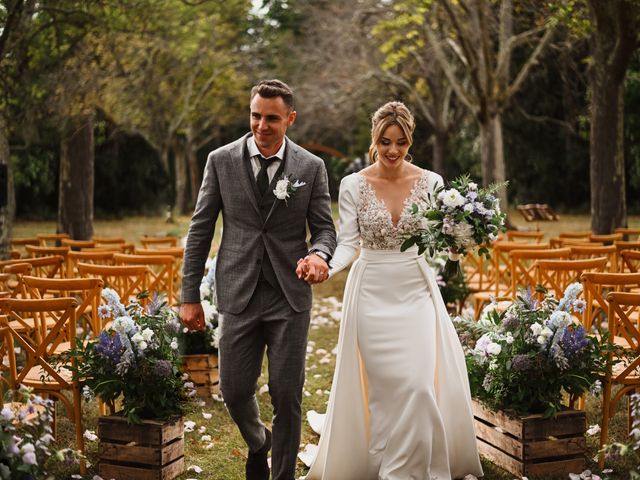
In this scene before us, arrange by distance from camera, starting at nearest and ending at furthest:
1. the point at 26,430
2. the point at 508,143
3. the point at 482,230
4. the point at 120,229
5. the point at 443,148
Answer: the point at 26,430 < the point at 482,230 < the point at 443,148 < the point at 120,229 < the point at 508,143

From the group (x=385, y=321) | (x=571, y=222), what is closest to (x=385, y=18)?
(x=571, y=222)

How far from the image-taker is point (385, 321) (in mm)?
5199

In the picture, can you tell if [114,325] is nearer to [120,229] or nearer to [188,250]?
[188,250]

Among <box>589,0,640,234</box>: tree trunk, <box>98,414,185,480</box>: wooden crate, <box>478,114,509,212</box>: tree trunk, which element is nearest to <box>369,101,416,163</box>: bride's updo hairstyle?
<box>98,414,185,480</box>: wooden crate

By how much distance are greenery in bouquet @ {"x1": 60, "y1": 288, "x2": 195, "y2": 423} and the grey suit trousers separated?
0.78 m

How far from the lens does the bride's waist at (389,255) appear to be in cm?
527

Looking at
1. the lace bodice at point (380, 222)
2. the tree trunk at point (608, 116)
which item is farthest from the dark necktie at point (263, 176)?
the tree trunk at point (608, 116)

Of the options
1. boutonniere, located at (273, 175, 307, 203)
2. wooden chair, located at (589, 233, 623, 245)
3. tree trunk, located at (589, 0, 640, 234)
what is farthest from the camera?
tree trunk, located at (589, 0, 640, 234)

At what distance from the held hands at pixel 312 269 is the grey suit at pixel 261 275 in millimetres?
169

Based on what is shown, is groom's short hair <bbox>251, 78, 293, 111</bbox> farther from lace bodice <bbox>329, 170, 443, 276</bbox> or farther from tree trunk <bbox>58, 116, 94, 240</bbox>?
tree trunk <bbox>58, 116, 94, 240</bbox>

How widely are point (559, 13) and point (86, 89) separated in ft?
29.4

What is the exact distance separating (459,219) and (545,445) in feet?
5.05

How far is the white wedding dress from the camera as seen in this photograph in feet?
16.9

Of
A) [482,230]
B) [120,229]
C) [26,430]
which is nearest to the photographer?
[26,430]
